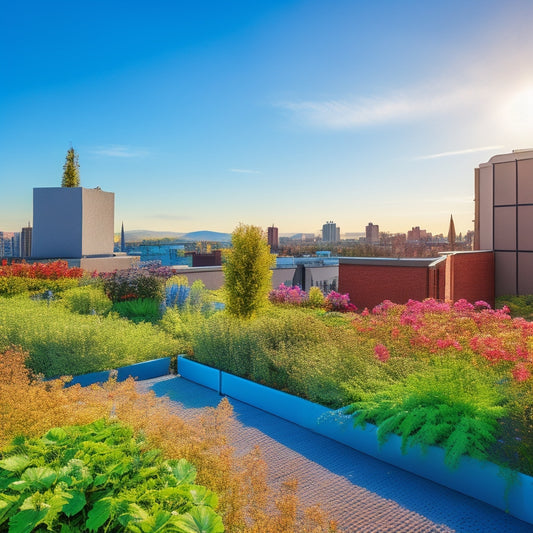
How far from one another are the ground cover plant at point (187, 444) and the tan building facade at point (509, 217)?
1030 cm

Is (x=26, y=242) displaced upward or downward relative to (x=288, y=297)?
upward

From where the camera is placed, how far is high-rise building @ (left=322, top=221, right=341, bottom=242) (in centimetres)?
3163

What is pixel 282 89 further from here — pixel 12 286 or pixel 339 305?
pixel 12 286

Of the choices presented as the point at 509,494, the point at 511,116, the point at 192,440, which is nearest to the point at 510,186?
the point at 511,116

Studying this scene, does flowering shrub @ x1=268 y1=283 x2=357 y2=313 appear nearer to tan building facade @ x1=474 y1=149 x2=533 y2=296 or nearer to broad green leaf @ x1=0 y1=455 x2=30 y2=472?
tan building facade @ x1=474 y1=149 x2=533 y2=296

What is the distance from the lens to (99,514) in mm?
1716

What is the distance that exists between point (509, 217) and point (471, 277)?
2.00 meters

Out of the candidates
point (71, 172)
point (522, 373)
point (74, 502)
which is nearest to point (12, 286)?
point (71, 172)

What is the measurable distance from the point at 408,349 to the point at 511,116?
8041mm

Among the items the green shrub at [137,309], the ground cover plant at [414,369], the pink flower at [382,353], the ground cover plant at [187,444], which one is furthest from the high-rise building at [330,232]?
the ground cover plant at [187,444]

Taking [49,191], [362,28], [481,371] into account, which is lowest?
[481,371]

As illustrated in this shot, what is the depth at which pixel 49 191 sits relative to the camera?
539 inches

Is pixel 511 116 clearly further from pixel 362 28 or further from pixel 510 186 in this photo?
pixel 362 28

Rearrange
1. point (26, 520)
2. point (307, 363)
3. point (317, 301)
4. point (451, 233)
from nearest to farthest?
1. point (26, 520)
2. point (307, 363)
3. point (317, 301)
4. point (451, 233)
